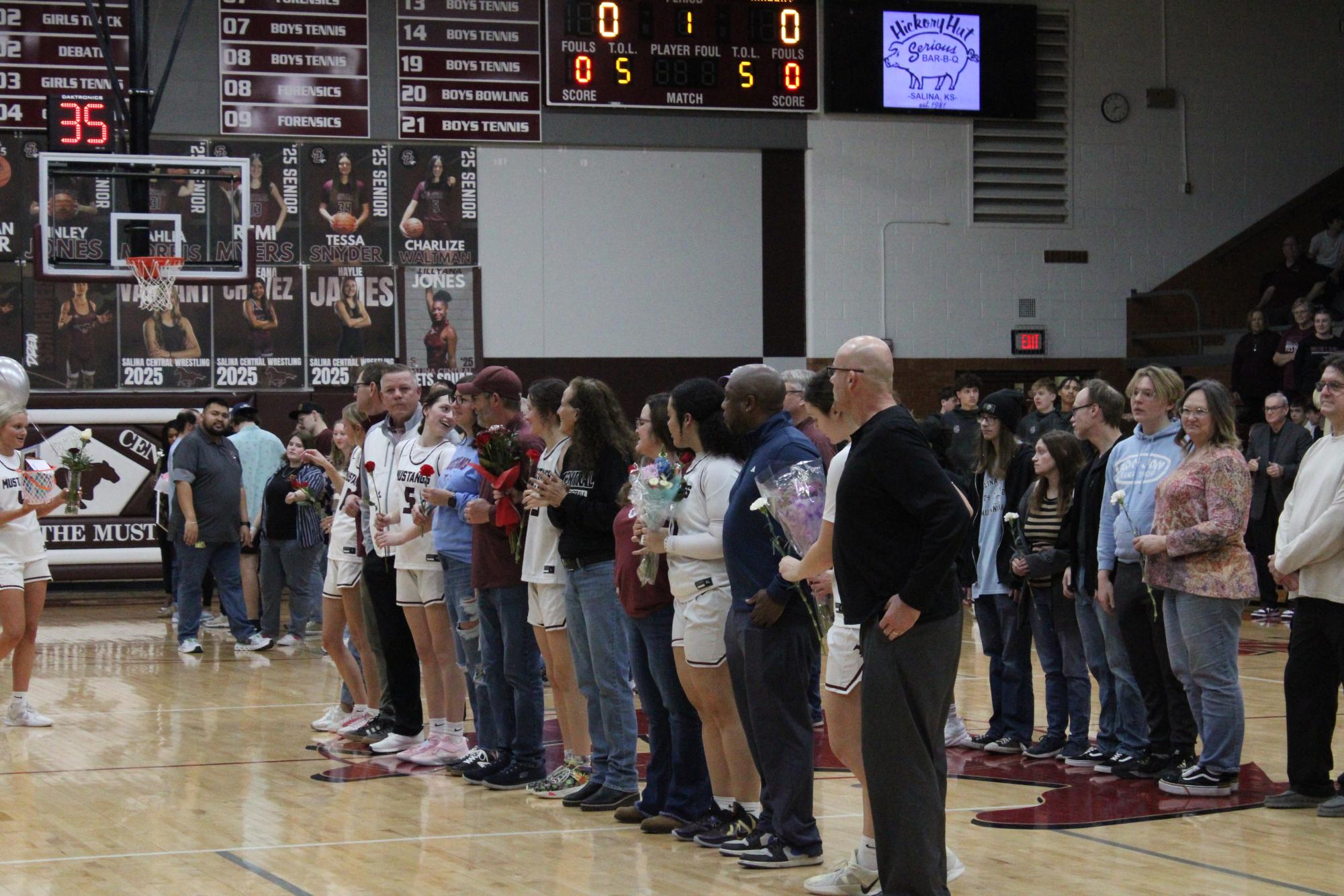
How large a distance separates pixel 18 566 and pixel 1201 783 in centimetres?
640

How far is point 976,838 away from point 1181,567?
1.61 meters

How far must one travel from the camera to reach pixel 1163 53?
1930cm

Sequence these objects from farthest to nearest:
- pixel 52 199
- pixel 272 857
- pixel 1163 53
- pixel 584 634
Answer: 1. pixel 1163 53
2. pixel 52 199
3. pixel 584 634
4. pixel 272 857

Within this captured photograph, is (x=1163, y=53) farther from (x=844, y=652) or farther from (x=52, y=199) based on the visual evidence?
(x=844, y=652)

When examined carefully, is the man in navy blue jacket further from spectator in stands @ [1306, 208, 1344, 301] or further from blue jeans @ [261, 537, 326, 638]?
spectator in stands @ [1306, 208, 1344, 301]

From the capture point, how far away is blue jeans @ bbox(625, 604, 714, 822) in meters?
6.02

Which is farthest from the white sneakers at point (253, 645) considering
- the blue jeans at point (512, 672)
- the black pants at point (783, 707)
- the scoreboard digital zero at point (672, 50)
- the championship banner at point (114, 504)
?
the black pants at point (783, 707)

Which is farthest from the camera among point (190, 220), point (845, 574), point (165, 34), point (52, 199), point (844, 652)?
point (165, 34)

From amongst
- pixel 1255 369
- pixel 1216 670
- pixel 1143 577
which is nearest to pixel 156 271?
pixel 1143 577

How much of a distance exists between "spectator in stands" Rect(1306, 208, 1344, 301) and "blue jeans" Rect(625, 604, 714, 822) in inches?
540

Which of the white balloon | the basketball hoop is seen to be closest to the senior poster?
the basketball hoop

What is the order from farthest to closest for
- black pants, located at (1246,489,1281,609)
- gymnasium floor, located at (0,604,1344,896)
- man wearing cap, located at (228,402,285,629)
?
black pants, located at (1246,489,1281,609) < man wearing cap, located at (228,402,285,629) < gymnasium floor, located at (0,604,1344,896)

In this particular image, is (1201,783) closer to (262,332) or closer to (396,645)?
(396,645)

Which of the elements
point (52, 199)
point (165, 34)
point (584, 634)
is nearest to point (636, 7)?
point (165, 34)
